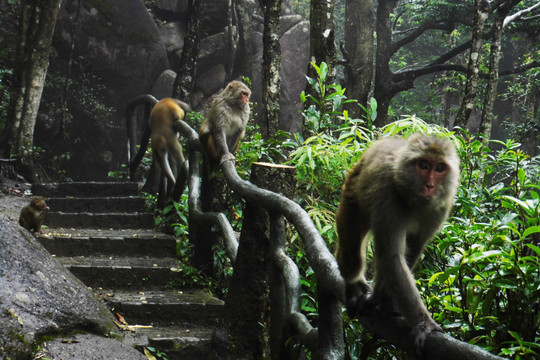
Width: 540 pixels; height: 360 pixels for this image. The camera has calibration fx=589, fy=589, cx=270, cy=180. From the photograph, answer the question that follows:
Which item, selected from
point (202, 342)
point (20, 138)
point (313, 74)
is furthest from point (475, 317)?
point (20, 138)

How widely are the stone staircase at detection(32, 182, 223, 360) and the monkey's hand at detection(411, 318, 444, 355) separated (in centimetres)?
250

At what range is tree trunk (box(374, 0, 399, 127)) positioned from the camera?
12891 millimetres

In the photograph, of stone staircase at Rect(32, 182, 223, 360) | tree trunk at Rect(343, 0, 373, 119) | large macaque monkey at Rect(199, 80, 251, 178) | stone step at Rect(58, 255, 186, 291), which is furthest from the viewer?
tree trunk at Rect(343, 0, 373, 119)

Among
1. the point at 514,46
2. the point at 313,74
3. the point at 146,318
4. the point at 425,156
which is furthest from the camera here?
the point at 514,46

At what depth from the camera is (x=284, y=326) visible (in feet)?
9.99

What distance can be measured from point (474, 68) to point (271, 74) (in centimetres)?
375

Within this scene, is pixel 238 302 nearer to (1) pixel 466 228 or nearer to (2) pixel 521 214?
(1) pixel 466 228

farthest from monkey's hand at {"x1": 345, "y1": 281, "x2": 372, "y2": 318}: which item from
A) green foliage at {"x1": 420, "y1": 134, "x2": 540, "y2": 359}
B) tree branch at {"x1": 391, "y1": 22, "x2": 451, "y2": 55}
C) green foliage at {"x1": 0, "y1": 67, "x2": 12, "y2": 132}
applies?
tree branch at {"x1": 391, "y1": 22, "x2": 451, "y2": 55}

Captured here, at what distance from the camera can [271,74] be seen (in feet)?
20.8

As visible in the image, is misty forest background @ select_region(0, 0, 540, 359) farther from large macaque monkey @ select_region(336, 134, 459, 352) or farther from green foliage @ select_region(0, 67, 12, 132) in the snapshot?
large macaque monkey @ select_region(336, 134, 459, 352)

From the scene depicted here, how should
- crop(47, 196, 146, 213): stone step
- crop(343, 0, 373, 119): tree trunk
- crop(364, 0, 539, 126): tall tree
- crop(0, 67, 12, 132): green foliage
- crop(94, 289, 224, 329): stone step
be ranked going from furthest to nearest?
1. crop(364, 0, 539, 126): tall tree
2. crop(343, 0, 373, 119): tree trunk
3. crop(0, 67, 12, 132): green foliage
4. crop(47, 196, 146, 213): stone step
5. crop(94, 289, 224, 329): stone step

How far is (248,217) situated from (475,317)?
1.57 meters

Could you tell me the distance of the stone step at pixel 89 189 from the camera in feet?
26.2

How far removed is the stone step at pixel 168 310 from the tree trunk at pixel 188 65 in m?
5.21
